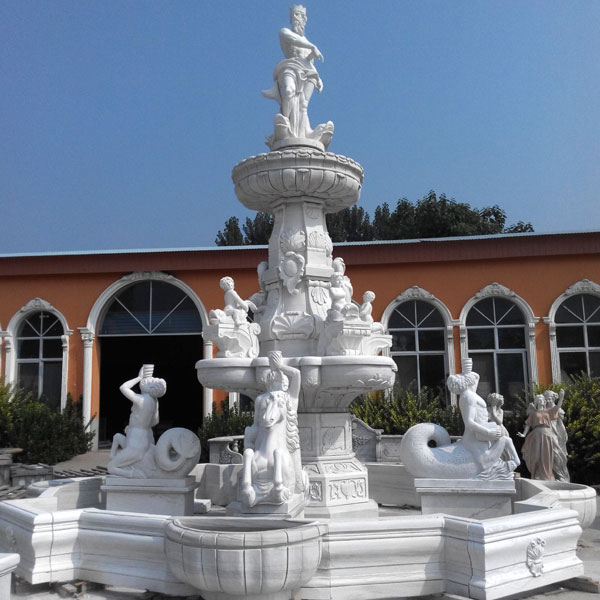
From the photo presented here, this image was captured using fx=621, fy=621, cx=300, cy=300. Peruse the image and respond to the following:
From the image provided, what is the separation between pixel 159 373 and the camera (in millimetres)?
25344

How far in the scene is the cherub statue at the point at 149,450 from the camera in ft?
20.5

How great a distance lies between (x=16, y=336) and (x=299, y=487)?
15.0 meters

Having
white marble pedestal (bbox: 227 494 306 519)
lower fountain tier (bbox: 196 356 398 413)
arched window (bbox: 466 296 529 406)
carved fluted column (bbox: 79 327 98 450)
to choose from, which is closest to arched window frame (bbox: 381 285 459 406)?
arched window (bbox: 466 296 529 406)

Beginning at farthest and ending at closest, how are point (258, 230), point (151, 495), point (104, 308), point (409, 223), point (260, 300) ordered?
point (258, 230) < point (409, 223) < point (104, 308) < point (260, 300) < point (151, 495)

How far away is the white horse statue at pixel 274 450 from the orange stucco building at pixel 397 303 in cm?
1092

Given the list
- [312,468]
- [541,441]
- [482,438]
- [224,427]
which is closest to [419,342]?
[224,427]

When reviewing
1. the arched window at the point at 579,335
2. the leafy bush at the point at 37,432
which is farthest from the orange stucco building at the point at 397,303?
the leafy bush at the point at 37,432

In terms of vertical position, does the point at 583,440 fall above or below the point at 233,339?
below

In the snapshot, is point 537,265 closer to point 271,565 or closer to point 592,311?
point 592,311

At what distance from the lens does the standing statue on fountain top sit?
7.81m

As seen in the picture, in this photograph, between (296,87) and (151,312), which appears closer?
(296,87)

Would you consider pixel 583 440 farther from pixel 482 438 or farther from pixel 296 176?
pixel 296 176

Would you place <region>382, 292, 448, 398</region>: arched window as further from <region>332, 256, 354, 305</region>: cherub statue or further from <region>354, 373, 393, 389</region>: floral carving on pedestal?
<region>354, 373, 393, 389</region>: floral carving on pedestal

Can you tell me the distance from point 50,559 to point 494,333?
14.0 meters
